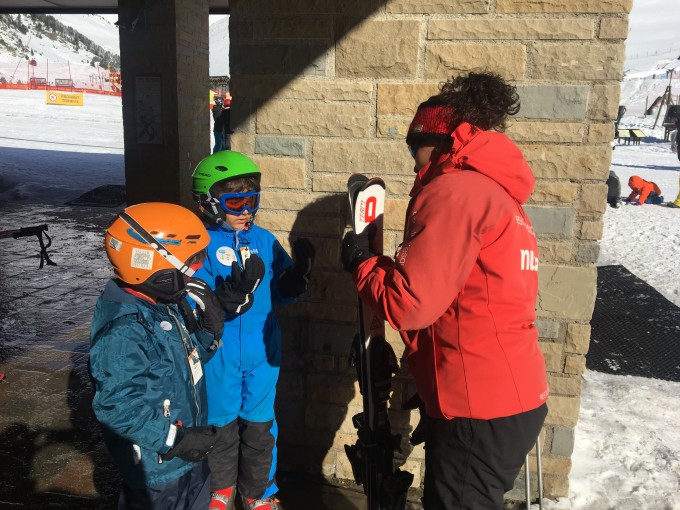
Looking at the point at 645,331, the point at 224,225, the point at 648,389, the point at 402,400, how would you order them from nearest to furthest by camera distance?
the point at 224,225, the point at 402,400, the point at 648,389, the point at 645,331

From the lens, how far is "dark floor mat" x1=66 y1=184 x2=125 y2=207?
39.5 feet

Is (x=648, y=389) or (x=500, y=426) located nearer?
(x=500, y=426)

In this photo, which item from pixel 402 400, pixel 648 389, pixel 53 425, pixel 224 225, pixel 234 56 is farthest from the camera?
pixel 648 389

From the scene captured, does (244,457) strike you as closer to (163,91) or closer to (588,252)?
(588,252)

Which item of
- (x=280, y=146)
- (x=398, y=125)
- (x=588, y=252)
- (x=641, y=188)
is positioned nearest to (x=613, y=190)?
(x=641, y=188)

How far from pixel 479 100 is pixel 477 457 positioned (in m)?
1.27

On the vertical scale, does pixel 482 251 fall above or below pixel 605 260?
above

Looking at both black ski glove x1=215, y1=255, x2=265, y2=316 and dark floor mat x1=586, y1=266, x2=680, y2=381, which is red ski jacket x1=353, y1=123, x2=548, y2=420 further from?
dark floor mat x1=586, y1=266, x2=680, y2=381

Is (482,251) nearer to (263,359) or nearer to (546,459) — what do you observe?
(263,359)

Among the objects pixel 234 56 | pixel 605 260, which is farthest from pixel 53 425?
pixel 605 260

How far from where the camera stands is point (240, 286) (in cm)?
243

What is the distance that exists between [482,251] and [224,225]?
129cm

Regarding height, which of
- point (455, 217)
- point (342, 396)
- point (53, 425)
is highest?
point (455, 217)

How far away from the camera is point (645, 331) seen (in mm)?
5645
